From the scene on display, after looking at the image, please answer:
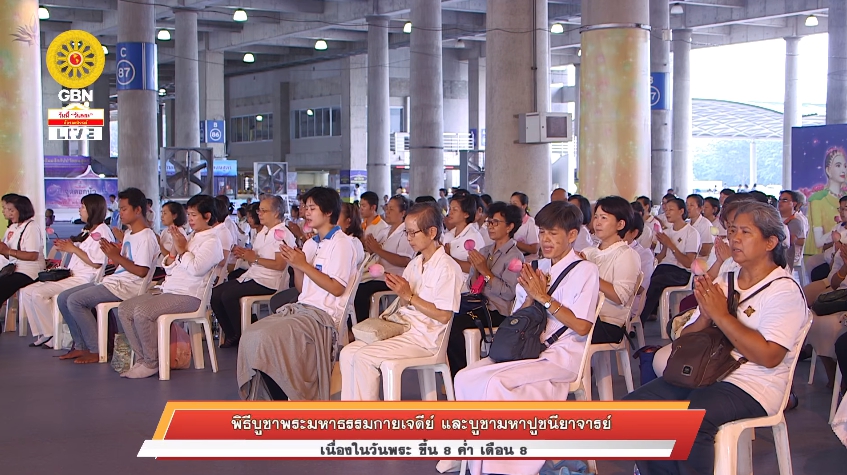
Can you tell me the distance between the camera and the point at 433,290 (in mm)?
4734

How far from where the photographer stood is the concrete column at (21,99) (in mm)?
11008

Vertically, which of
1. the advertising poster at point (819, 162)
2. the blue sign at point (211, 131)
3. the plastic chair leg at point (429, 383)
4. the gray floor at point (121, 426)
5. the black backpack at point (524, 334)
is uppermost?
the blue sign at point (211, 131)

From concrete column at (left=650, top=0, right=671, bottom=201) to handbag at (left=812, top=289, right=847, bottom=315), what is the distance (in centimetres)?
Result: 1716

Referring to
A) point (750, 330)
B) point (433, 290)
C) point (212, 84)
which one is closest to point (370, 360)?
point (433, 290)

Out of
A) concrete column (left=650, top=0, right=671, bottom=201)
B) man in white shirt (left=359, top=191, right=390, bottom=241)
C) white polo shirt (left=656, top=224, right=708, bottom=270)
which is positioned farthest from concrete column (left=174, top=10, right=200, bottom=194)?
white polo shirt (left=656, top=224, right=708, bottom=270)

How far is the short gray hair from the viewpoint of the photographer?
3607 millimetres

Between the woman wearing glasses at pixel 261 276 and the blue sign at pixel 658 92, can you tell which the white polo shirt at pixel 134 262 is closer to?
the woman wearing glasses at pixel 261 276

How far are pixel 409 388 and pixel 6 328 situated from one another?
4786mm

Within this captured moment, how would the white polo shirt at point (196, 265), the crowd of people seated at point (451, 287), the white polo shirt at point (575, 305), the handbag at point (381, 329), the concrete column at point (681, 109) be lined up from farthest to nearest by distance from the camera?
the concrete column at point (681, 109), the white polo shirt at point (196, 265), the handbag at point (381, 329), the white polo shirt at point (575, 305), the crowd of people seated at point (451, 287)

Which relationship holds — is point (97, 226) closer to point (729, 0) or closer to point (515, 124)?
point (515, 124)

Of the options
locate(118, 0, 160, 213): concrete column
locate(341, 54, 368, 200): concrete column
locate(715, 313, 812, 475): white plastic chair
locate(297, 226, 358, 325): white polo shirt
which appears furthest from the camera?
locate(341, 54, 368, 200): concrete column

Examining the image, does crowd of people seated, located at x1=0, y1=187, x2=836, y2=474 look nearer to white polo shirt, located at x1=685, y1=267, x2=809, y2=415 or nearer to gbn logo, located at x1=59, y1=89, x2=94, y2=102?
white polo shirt, located at x1=685, y1=267, x2=809, y2=415

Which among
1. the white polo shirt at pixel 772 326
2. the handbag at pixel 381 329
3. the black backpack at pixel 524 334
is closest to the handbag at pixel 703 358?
the white polo shirt at pixel 772 326

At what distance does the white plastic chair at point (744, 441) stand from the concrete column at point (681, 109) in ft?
90.0
